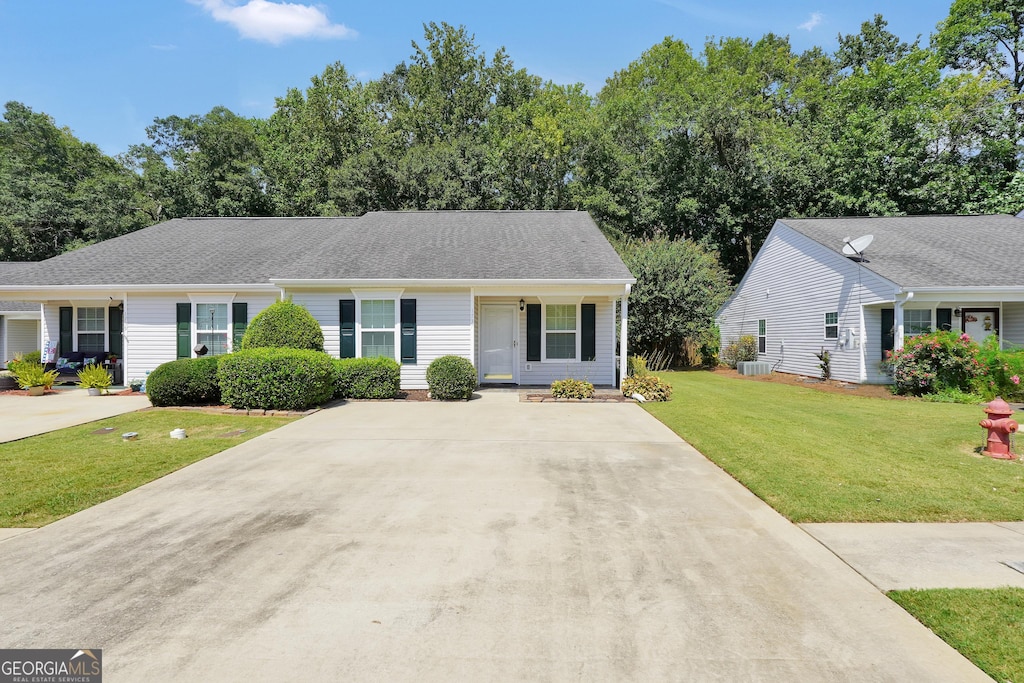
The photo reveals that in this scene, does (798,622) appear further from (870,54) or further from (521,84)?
(870,54)

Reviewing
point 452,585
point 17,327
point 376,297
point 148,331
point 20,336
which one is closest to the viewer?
point 452,585

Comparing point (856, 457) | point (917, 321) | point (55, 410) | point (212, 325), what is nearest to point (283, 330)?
point (212, 325)

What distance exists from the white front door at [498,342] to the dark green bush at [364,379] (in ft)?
9.95

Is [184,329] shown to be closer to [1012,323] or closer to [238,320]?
[238,320]

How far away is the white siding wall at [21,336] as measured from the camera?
59.5 feet

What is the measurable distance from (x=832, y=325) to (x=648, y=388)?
27.5 feet

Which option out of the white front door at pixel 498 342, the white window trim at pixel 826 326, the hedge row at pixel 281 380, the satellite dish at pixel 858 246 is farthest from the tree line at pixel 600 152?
the hedge row at pixel 281 380

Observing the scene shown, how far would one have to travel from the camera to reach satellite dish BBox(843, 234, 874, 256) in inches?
575

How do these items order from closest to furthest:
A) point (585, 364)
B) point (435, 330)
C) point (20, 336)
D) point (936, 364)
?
point (936, 364), point (435, 330), point (585, 364), point (20, 336)

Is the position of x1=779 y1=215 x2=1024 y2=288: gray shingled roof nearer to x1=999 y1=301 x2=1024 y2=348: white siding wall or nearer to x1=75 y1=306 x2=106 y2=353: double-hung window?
x1=999 y1=301 x2=1024 y2=348: white siding wall

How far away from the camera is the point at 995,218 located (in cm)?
1905

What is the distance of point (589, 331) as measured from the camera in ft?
45.5

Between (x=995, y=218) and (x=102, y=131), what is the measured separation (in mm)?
41198

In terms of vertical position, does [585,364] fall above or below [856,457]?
above
